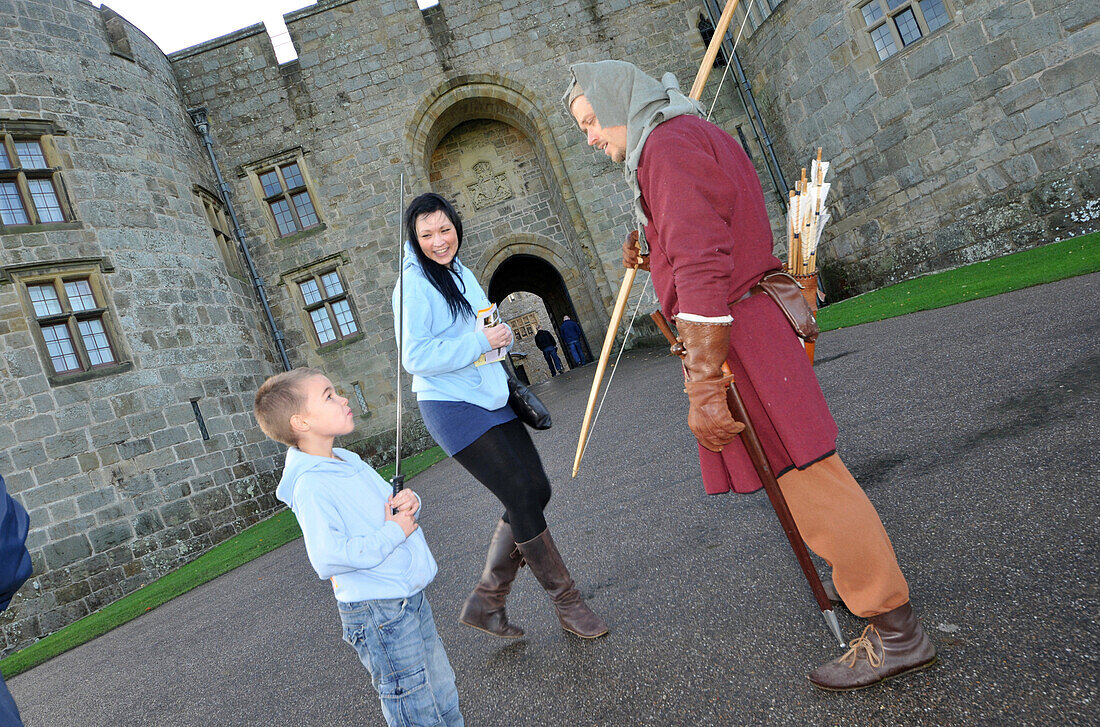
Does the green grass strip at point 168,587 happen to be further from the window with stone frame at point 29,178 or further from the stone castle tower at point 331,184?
the window with stone frame at point 29,178

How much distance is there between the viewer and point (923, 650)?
1.80 meters

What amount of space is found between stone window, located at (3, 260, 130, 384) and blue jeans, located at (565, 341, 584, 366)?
11.2 meters

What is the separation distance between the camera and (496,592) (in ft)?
9.58

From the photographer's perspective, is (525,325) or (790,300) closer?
(790,300)

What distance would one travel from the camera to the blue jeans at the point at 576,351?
61.6 feet

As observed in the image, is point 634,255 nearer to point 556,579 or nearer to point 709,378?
point 709,378

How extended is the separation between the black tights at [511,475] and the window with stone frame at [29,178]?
33.8 ft

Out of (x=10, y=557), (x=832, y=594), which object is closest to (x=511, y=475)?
(x=832, y=594)

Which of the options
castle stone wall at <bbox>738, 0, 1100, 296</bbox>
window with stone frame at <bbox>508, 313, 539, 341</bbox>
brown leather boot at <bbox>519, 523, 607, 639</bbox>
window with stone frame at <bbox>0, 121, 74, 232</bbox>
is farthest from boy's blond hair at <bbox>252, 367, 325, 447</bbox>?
window with stone frame at <bbox>508, 313, 539, 341</bbox>

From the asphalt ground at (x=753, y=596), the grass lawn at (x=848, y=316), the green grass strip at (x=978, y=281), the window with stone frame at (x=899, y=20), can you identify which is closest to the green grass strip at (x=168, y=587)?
the grass lawn at (x=848, y=316)

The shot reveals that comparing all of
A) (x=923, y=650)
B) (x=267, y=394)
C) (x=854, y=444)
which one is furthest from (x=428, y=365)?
(x=854, y=444)

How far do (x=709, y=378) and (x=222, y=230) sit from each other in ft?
46.9

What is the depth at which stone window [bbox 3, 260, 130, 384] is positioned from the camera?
9.48 meters

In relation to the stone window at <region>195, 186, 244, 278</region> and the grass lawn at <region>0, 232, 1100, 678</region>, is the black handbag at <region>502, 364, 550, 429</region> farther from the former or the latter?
the stone window at <region>195, 186, 244, 278</region>
